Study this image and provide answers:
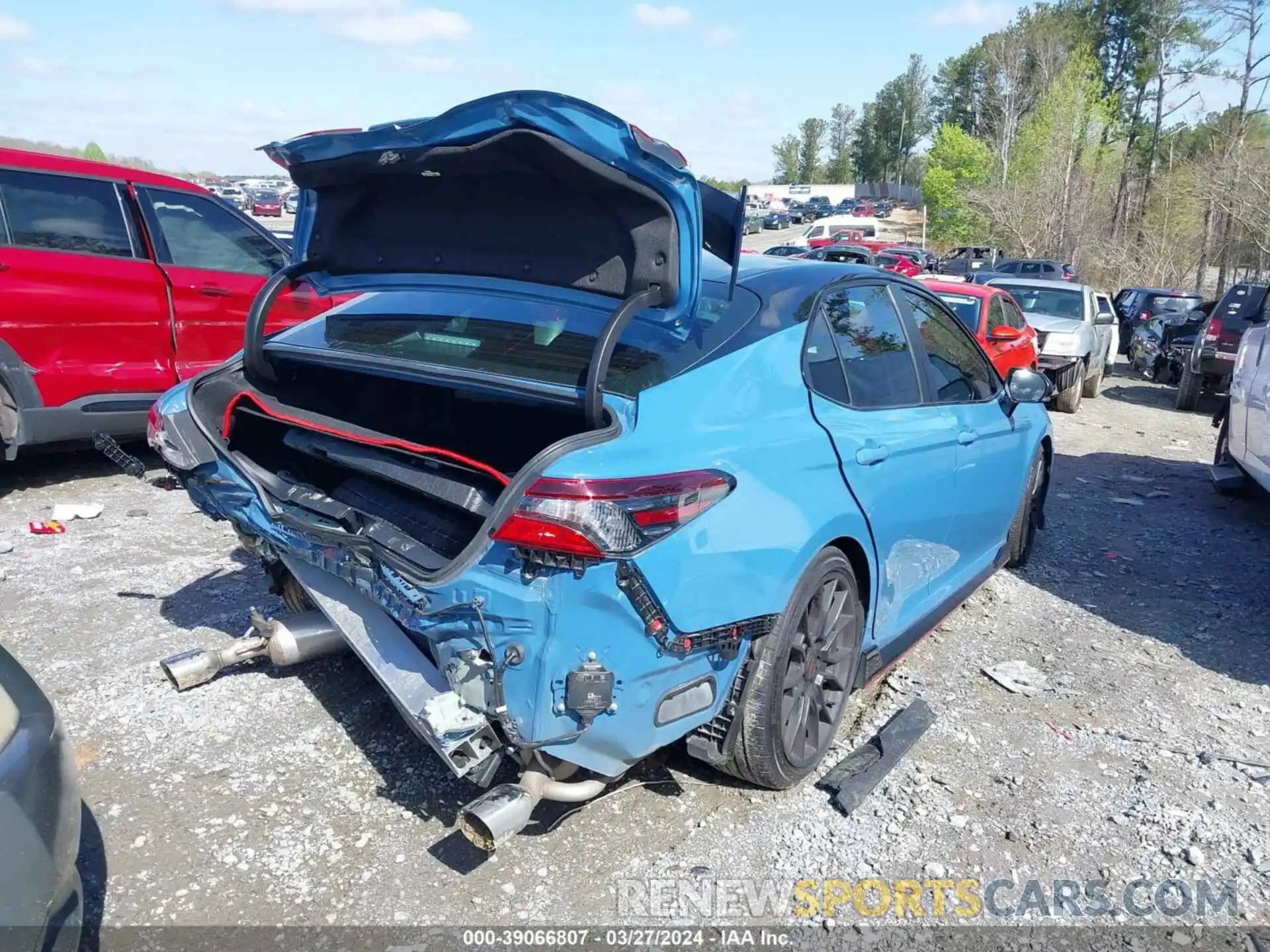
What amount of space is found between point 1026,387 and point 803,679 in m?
2.24

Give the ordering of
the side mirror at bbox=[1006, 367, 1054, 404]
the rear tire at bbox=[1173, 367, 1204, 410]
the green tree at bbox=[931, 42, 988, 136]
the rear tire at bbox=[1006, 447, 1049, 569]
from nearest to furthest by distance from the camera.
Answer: the side mirror at bbox=[1006, 367, 1054, 404], the rear tire at bbox=[1006, 447, 1049, 569], the rear tire at bbox=[1173, 367, 1204, 410], the green tree at bbox=[931, 42, 988, 136]

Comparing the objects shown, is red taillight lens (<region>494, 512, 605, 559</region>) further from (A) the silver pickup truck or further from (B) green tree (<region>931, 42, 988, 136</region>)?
(B) green tree (<region>931, 42, 988, 136</region>)

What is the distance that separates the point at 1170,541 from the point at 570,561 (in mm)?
5652

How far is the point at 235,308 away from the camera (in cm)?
705

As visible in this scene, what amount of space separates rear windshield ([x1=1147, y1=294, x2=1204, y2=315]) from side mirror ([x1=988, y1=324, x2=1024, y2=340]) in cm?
1094

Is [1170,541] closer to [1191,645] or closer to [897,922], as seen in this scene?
[1191,645]

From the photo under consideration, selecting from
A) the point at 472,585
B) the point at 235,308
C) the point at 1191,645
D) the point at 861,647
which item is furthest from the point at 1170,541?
the point at 235,308

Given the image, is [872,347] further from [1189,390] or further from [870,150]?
[870,150]

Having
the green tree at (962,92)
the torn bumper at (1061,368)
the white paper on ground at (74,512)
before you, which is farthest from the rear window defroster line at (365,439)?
the green tree at (962,92)

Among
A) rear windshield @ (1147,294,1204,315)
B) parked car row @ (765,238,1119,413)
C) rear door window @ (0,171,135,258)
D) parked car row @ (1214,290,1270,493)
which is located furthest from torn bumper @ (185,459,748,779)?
rear windshield @ (1147,294,1204,315)

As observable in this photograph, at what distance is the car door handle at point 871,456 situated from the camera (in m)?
3.27

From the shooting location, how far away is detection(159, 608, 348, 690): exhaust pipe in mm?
3443

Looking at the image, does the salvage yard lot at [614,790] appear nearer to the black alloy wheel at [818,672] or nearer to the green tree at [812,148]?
the black alloy wheel at [818,672]

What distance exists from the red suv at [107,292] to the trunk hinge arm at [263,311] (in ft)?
6.37
